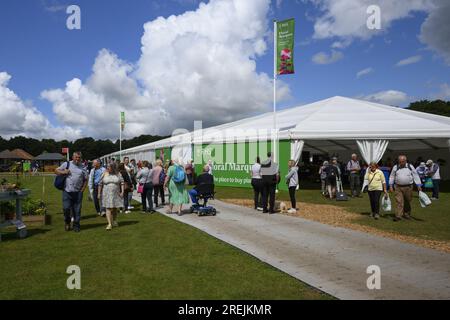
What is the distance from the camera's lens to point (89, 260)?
19.6 ft

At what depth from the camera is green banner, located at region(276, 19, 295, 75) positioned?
56.7 feet

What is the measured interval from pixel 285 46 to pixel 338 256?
13272 mm

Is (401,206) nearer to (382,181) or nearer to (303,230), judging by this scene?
(382,181)

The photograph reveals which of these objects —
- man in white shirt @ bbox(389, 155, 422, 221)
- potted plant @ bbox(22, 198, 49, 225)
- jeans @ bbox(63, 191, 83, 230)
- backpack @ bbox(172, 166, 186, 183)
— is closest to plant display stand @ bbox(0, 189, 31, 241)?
jeans @ bbox(63, 191, 83, 230)

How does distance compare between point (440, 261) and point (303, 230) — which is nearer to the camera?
point (440, 261)

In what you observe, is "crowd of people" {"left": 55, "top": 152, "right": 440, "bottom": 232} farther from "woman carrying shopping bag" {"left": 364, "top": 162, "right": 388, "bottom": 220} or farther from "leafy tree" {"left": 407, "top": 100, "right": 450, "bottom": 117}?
"leafy tree" {"left": 407, "top": 100, "right": 450, "bottom": 117}

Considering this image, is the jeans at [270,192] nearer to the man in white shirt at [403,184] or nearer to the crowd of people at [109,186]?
the crowd of people at [109,186]

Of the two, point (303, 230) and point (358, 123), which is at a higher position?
point (358, 123)

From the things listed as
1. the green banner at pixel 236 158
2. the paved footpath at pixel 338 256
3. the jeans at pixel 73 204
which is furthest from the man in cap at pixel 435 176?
the jeans at pixel 73 204
